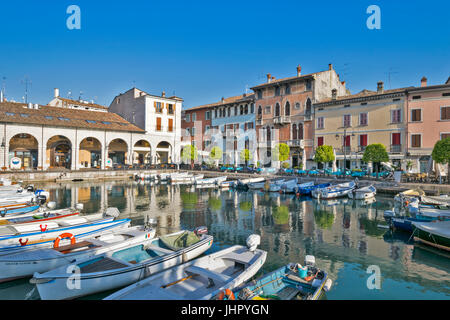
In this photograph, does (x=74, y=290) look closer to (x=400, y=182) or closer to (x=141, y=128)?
(x=400, y=182)

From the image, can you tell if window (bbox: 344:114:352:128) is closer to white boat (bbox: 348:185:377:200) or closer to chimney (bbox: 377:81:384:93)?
chimney (bbox: 377:81:384:93)

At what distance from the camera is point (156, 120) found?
47219mm

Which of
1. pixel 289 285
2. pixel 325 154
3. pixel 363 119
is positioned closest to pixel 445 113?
pixel 363 119

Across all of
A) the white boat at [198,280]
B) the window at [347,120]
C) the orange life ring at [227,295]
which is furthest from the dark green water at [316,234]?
the window at [347,120]

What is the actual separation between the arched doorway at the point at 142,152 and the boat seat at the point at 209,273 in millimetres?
41802

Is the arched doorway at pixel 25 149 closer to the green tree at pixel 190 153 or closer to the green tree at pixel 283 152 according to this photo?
the green tree at pixel 190 153

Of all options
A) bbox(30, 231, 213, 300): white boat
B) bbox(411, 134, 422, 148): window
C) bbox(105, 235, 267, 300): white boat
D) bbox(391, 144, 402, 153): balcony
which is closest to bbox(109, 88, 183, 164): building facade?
bbox(391, 144, 402, 153): balcony

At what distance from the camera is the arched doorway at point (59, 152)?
132 feet

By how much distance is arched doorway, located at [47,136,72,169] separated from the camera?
40.3 meters

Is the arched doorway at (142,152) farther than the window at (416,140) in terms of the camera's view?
Yes

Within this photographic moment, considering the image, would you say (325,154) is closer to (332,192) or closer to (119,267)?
(332,192)

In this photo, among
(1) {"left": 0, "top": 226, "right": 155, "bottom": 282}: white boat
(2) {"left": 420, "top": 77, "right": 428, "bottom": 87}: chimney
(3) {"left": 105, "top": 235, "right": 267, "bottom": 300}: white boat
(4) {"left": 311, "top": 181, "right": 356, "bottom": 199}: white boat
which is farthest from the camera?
(2) {"left": 420, "top": 77, "right": 428, "bottom": 87}: chimney

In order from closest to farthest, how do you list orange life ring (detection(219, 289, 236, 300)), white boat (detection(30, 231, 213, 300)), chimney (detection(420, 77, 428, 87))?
orange life ring (detection(219, 289, 236, 300)) < white boat (detection(30, 231, 213, 300)) < chimney (detection(420, 77, 428, 87))

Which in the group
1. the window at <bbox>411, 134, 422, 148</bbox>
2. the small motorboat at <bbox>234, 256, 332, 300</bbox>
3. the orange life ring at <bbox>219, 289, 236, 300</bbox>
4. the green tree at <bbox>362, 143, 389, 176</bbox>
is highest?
the window at <bbox>411, 134, 422, 148</bbox>
